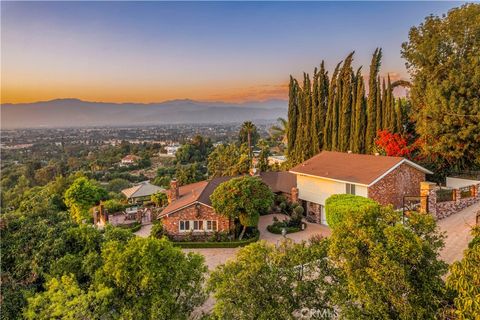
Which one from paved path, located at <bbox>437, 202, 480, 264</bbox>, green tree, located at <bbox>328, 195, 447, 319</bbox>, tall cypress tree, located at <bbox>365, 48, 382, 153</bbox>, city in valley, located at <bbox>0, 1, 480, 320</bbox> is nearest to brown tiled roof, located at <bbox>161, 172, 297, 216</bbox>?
city in valley, located at <bbox>0, 1, 480, 320</bbox>

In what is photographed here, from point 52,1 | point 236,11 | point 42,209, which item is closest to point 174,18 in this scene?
point 236,11

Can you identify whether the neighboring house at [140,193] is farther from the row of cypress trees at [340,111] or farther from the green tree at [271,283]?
the green tree at [271,283]

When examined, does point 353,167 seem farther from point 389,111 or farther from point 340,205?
point 389,111

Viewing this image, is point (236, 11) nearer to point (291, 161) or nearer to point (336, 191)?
point (336, 191)

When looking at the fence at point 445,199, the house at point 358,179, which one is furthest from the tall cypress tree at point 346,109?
the fence at point 445,199

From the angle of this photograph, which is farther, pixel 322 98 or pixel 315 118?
pixel 322 98

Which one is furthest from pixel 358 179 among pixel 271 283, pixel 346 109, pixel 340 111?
pixel 340 111
